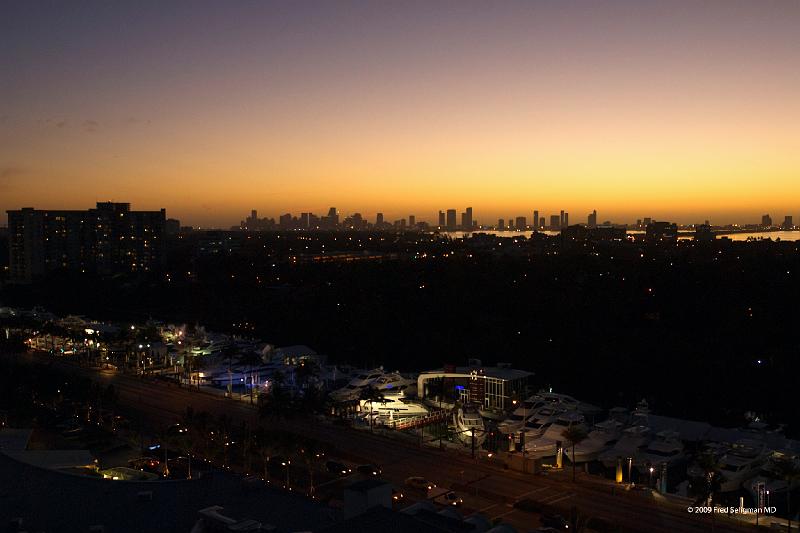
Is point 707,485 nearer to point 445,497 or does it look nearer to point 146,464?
point 445,497

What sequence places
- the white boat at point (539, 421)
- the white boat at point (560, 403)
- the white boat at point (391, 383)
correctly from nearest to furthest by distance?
the white boat at point (539, 421) < the white boat at point (560, 403) < the white boat at point (391, 383)

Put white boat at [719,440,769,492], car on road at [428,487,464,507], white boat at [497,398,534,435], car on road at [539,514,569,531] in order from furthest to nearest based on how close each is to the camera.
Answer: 1. white boat at [497,398,534,435]
2. white boat at [719,440,769,492]
3. car on road at [428,487,464,507]
4. car on road at [539,514,569,531]

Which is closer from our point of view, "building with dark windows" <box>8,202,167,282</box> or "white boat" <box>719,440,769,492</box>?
"white boat" <box>719,440,769,492</box>

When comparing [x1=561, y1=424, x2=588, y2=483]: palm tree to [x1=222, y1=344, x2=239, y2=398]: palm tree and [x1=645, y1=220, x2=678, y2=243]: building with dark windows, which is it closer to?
[x1=222, y1=344, x2=239, y2=398]: palm tree

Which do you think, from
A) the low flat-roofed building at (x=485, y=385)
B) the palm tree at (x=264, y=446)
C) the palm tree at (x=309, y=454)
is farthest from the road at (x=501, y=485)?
the low flat-roofed building at (x=485, y=385)

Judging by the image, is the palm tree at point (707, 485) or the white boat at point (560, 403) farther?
the white boat at point (560, 403)

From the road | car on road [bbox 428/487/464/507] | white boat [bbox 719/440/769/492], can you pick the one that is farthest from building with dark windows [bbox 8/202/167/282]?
white boat [bbox 719/440/769/492]

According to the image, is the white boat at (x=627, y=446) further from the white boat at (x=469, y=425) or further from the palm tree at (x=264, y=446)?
the palm tree at (x=264, y=446)

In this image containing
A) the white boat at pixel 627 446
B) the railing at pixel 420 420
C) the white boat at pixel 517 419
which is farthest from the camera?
the railing at pixel 420 420

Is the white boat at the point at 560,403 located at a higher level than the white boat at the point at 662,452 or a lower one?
higher
